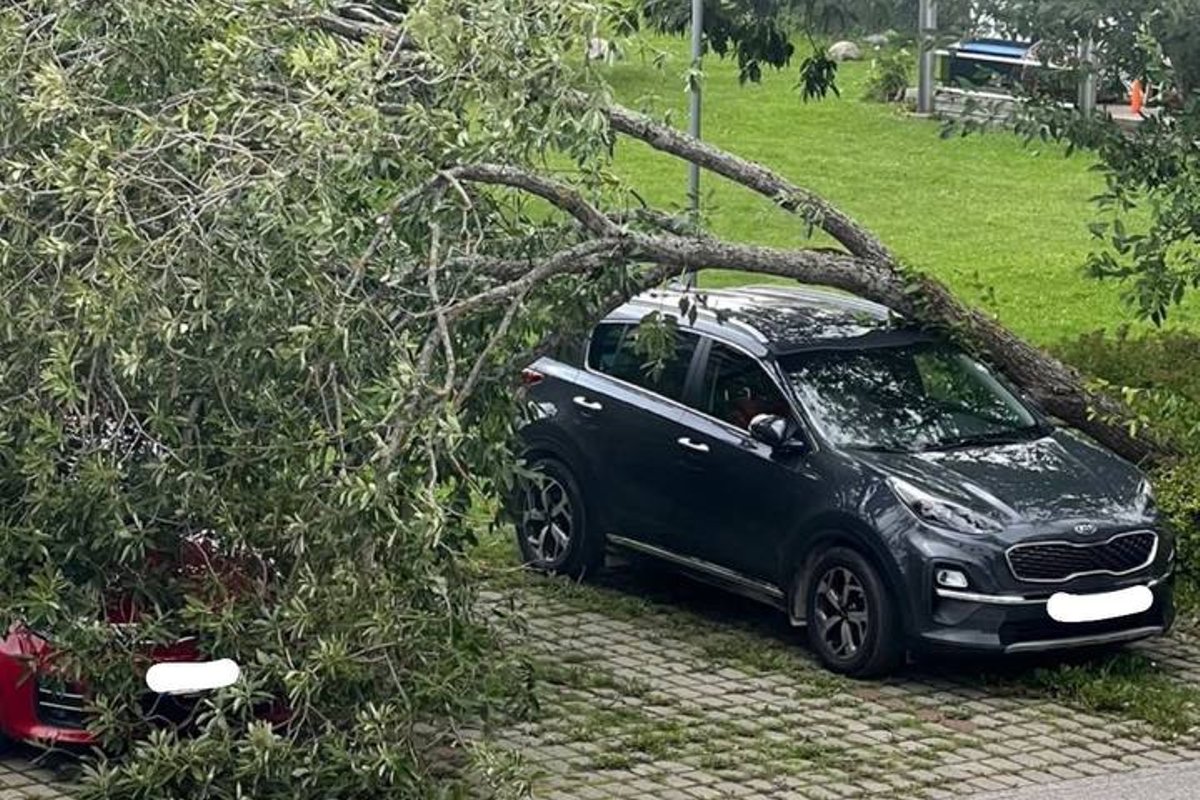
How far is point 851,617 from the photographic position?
11219 millimetres

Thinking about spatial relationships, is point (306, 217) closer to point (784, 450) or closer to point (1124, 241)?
point (784, 450)

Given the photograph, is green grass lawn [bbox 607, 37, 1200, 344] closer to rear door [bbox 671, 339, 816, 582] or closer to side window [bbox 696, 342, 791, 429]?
side window [bbox 696, 342, 791, 429]

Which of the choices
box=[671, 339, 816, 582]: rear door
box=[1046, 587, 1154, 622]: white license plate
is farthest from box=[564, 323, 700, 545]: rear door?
box=[1046, 587, 1154, 622]: white license plate

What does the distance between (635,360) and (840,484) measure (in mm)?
1838

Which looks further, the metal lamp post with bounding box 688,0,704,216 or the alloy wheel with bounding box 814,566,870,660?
the metal lamp post with bounding box 688,0,704,216

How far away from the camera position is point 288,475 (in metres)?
8.47

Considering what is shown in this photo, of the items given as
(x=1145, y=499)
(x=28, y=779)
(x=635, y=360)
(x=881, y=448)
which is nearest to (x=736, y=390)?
(x=635, y=360)

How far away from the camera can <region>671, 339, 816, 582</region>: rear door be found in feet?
37.9

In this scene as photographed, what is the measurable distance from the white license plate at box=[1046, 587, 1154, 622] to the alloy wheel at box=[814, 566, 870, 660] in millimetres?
910

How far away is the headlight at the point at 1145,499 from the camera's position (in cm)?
1131

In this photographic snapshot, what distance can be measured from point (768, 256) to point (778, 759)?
109 inches

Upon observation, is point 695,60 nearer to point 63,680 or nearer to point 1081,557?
point 1081,557

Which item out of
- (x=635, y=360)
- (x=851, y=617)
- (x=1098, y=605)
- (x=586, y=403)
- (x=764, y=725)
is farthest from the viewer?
(x=586, y=403)

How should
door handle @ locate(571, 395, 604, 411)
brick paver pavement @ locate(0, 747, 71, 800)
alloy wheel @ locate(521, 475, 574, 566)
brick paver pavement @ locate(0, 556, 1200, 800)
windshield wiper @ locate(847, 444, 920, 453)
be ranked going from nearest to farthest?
brick paver pavement @ locate(0, 747, 71, 800)
brick paver pavement @ locate(0, 556, 1200, 800)
windshield wiper @ locate(847, 444, 920, 453)
door handle @ locate(571, 395, 604, 411)
alloy wheel @ locate(521, 475, 574, 566)
